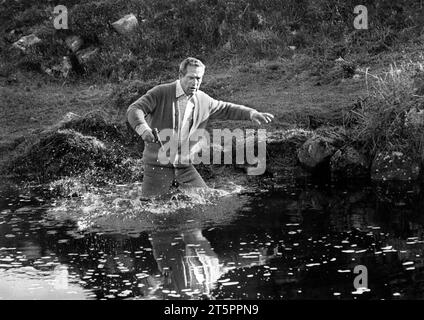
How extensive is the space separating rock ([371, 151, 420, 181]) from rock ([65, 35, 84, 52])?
827 cm

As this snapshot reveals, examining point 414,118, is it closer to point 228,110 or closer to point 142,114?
point 228,110

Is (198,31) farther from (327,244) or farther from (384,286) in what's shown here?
(384,286)

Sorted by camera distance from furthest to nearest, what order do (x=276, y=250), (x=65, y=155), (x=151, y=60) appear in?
(x=151, y=60) < (x=65, y=155) < (x=276, y=250)

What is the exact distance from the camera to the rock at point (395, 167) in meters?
9.84

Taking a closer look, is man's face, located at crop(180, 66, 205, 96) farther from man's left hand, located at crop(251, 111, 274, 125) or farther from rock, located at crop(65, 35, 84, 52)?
rock, located at crop(65, 35, 84, 52)

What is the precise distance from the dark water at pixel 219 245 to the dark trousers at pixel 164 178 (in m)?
0.17

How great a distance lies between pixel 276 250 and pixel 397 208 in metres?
1.95

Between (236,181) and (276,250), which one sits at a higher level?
(236,181)

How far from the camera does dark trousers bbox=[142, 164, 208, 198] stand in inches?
349

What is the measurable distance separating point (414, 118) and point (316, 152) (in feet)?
4.17

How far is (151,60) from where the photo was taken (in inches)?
615
